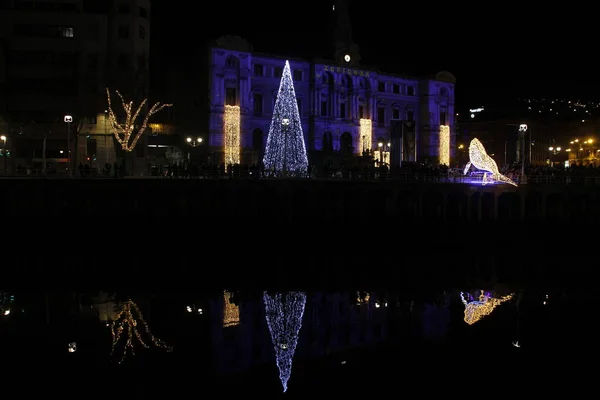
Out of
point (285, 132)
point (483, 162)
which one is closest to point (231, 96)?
point (285, 132)

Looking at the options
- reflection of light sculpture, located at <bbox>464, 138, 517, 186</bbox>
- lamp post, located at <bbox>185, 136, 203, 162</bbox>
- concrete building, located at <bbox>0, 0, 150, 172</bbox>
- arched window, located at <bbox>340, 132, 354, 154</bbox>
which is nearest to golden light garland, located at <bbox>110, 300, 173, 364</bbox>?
reflection of light sculpture, located at <bbox>464, 138, 517, 186</bbox>

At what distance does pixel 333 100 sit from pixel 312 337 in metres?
55.2

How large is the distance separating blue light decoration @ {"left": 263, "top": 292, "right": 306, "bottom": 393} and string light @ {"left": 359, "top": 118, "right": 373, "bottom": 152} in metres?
51.5

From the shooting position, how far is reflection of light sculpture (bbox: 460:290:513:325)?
2656 cm

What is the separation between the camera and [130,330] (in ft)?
79.0

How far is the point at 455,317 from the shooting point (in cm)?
2655

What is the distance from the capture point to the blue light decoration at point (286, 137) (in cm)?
5019

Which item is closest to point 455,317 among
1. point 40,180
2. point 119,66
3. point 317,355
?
point 317,355

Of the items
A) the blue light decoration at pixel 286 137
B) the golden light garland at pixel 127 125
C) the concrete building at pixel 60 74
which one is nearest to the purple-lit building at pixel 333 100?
the golden light garland at pixel 127 125

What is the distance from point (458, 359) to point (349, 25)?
2583 inches

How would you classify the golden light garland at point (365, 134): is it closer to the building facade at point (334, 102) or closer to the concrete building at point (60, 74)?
the building facade at point (334, 102)

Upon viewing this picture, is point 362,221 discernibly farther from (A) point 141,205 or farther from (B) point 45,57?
(B) point 45,57

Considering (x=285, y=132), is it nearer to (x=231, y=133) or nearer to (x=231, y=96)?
(x=231, y=133)

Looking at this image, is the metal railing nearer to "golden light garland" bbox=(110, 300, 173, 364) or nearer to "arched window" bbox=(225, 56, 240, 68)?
"arched window" bbox=(225, 56, 240, 68)
